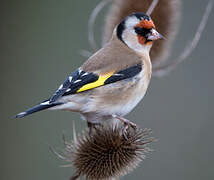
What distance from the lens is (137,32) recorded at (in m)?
3.70

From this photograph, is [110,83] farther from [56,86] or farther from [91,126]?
[56,86]

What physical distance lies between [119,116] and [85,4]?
4155mm

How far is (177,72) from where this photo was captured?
6.92 meters

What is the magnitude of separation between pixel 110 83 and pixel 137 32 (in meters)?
0.66

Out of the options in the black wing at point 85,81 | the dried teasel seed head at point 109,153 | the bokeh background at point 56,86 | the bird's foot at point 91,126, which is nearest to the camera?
the black wing at point 85,81

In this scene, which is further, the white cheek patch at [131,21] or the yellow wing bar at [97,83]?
the white cheek patch at [131,21]

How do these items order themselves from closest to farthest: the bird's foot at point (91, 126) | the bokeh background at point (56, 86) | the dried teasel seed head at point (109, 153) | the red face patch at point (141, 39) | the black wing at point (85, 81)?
the black wing at point (85, 81) < the dried teasel seed head at point (109, 153) < the bird's foot at point (91, 126) < the red face patch at point (141, 39) < the bokeh background at point (56, 86)

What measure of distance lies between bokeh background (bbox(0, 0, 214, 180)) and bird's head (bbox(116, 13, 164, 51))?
2.42m

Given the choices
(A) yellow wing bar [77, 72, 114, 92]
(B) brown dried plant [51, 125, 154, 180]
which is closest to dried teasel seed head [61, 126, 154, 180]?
(B) brown dried plant [51, 125, 154, 180]

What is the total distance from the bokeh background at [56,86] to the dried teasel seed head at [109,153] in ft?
8.98

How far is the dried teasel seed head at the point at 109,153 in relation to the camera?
341 cm

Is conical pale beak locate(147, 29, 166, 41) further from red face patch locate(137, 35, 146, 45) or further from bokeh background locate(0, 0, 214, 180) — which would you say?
bokeh background locate(0, 0, 214, 180)

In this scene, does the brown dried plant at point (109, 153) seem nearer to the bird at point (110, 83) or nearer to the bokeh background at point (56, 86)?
the bird at point (110, 83)

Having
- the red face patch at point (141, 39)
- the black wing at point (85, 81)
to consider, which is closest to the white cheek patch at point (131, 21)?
the red face patch at point (141, 39)
